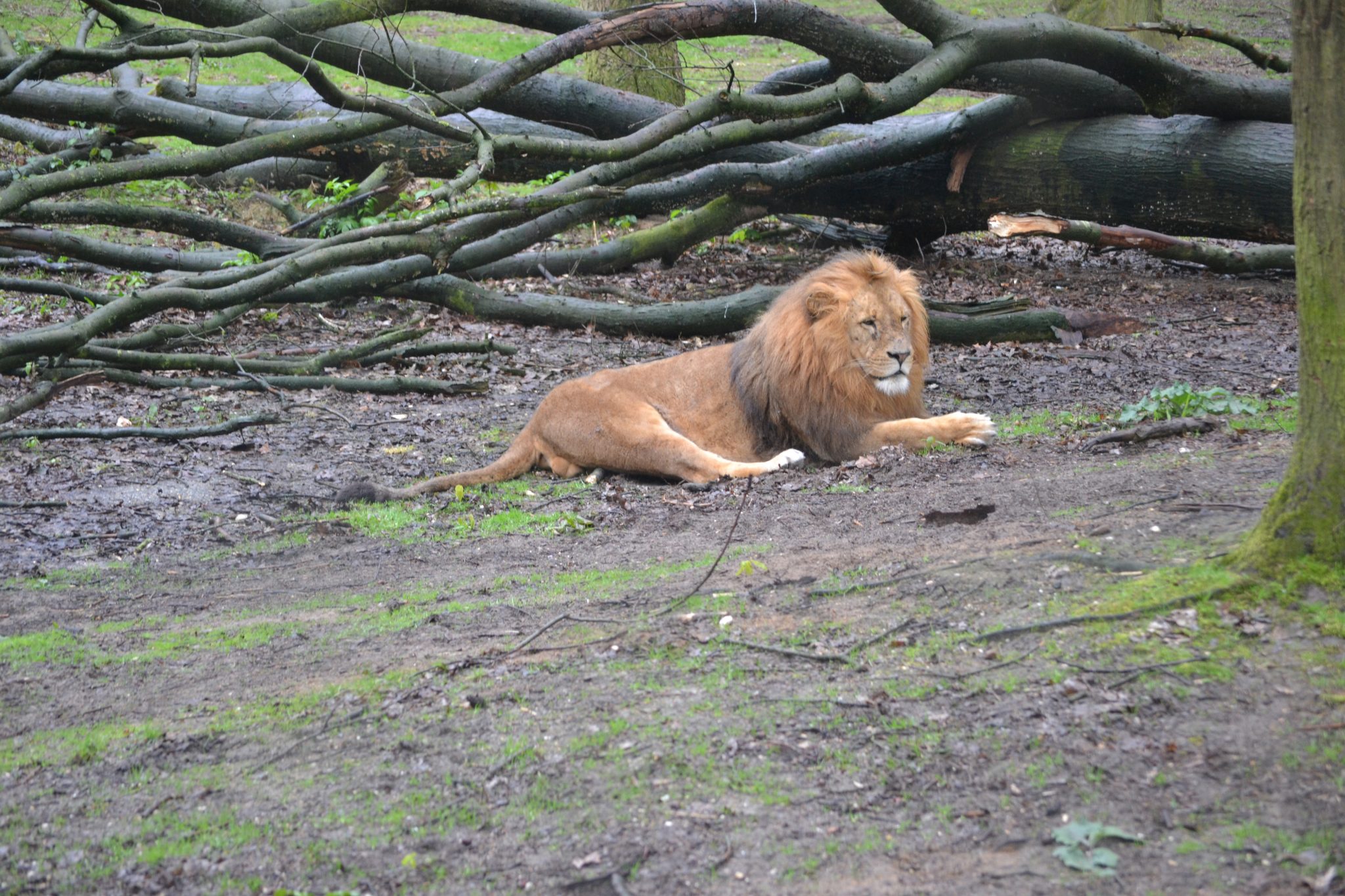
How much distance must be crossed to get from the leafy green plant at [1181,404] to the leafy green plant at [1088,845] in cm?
490

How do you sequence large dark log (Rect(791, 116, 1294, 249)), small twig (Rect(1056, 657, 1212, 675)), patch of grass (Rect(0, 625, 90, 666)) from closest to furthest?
small twig (Rect(1056, 657, 1212, 675))
patch of grass (Rect(0, 625, 90, 666))
large dark log (Rect(791, 116, 1294, 249))

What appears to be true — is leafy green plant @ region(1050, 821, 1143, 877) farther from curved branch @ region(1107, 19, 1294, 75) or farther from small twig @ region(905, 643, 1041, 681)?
curved branch @ region(1107, 19, 1294, 75)

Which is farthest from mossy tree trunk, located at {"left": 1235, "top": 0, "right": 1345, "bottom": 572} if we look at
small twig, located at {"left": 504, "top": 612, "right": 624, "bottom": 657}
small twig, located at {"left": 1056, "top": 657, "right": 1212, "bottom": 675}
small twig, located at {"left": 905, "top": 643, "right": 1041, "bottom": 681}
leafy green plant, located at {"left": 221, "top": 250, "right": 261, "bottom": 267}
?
leafy green plant, located at {"left": 221, "top": 250, "right": 261, "bottom": 267}

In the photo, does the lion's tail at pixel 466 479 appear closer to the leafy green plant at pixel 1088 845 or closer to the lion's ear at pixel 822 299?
the lion's ear at pixel 822 299

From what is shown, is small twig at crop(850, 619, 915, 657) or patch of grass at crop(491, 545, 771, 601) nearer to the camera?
small twig at crop(850, 619, 915, 657)

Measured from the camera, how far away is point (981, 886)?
3014 mm

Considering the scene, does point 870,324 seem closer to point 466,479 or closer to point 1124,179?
point 466,479

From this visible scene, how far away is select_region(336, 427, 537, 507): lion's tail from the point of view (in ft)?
25.4

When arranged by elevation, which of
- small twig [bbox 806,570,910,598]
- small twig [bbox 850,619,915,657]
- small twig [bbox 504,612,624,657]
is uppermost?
small twig [bbox 850,619,915,657]

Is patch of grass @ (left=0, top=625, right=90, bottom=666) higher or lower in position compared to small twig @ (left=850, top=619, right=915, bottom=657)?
lower

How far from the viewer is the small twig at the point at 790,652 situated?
4.36 meters

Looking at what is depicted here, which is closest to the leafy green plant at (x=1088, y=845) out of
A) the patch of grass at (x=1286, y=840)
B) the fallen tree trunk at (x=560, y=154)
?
the patch of grass at (x=1286, y=840)

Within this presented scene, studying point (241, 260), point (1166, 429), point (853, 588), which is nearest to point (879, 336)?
point (1166, 429)

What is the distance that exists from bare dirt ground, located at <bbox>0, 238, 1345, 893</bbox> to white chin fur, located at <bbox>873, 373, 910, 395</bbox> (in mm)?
629
